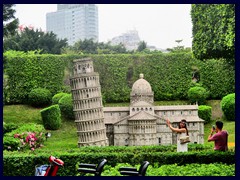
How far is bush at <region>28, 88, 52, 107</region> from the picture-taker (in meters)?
40.8

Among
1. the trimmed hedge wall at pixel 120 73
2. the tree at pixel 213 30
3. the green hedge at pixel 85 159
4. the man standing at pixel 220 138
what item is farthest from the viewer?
the trimmed hedge wall at pixel 120 73

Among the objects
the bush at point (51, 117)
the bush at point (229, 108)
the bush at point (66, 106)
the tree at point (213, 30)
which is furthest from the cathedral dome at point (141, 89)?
the tree at point (213, 30)

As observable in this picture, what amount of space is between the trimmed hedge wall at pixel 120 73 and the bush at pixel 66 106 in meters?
5.64

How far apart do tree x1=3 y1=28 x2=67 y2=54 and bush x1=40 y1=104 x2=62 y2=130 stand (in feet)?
55.7

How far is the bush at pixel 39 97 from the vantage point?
40781 mm

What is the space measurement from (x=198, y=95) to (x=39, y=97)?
14160mm

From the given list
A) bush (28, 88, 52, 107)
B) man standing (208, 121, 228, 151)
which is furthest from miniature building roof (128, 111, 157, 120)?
man standing (208, 121, 228, 151)

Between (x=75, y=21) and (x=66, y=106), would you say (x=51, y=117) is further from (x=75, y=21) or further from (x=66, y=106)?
(x=75, y=21)

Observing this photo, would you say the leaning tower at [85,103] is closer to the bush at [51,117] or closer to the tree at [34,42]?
the bush at [51,117]

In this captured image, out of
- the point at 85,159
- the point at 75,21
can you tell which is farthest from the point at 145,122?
the point at 75,21

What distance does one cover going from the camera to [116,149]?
932 inches

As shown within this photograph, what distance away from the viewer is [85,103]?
97.7 feet

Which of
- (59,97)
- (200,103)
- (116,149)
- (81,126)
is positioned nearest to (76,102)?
(81,126)

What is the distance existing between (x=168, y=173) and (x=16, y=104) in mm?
32169
